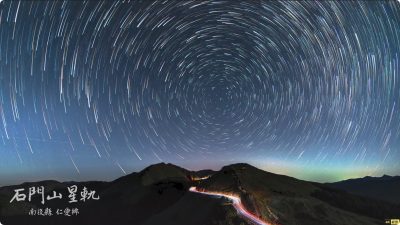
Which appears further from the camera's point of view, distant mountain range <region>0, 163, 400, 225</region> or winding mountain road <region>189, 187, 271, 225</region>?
distant mountain range <region>0, 163, 400, 225</region>

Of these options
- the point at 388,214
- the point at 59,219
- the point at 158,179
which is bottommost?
the point at 388,214

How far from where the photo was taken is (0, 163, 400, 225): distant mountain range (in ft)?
279

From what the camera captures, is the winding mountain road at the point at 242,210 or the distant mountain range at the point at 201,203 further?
the distant mountain range at the point at 201,203

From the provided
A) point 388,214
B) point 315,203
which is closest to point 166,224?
point 315,203

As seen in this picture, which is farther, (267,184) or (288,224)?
(267,184)

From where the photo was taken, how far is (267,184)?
474 feet

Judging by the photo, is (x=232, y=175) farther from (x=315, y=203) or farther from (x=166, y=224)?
(x=166, y=224)

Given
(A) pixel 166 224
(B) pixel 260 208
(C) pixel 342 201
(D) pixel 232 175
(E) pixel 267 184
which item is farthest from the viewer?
(C) pixel 342 201

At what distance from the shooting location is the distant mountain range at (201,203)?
85.0 m

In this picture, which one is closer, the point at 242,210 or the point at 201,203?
the point at 242,210

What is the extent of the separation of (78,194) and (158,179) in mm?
102733

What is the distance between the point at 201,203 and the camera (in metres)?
91.4

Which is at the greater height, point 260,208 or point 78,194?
A: point 78,194

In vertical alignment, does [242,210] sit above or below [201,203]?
below
